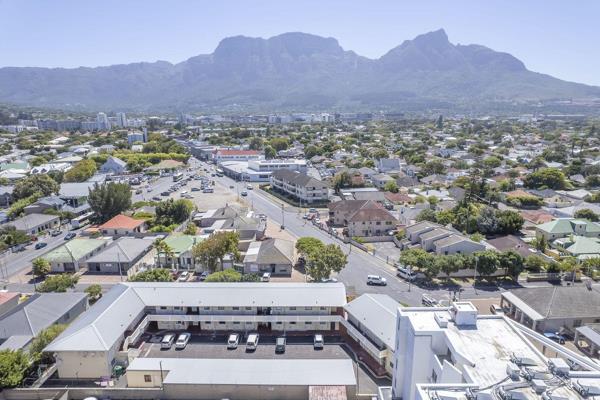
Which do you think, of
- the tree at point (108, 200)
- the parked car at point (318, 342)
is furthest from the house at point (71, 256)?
the parked car at point (318, 342)

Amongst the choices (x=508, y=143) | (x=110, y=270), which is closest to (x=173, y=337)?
(x=110, y=270)

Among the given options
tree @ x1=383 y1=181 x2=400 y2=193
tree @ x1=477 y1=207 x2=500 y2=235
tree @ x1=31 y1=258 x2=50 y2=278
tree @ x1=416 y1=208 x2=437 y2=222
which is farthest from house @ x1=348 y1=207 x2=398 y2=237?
tree @ x1=31 y1=258 x2=50 y2=278

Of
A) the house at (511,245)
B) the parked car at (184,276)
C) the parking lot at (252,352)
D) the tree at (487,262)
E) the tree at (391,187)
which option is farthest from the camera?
the tree at (391,187)

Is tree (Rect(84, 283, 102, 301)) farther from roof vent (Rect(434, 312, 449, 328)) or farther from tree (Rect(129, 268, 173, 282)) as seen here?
roof vent (Rect(434, 312, 449, 328))

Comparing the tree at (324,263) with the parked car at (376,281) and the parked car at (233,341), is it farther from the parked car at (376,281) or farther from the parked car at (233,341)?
the parked car at (233,341)

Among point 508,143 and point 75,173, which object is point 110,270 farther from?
point 508,143

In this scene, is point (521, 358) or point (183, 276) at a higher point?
point (521, 358)
